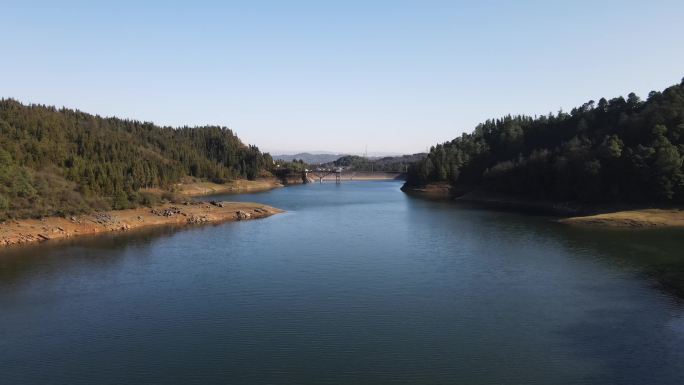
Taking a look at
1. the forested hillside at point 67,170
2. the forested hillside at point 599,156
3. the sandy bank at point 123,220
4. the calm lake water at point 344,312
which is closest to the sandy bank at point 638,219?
the forested hillside at point 599,156

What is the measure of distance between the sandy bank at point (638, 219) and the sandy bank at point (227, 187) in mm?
81413

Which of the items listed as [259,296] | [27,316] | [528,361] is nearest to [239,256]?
[259,296]

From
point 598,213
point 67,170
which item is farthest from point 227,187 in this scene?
point 598,213

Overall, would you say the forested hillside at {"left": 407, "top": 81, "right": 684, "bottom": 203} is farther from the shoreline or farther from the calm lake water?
the calm lake water

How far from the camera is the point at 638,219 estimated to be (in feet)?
192

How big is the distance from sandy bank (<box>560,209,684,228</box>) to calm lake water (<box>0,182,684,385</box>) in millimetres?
8875

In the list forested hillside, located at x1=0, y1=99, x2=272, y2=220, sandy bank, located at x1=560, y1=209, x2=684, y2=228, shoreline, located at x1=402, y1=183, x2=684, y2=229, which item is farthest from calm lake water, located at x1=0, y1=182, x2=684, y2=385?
shoreline, located at x1=402, y1=183, x2=684, y2=229

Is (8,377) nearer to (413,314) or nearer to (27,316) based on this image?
(27,316)

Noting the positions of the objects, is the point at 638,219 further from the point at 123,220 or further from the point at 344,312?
the point at 123,220

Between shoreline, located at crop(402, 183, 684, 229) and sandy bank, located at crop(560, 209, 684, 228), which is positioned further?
shoreline, located at crop(402, 183, 684, 229)

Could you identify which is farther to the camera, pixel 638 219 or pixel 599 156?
pixel 599 156

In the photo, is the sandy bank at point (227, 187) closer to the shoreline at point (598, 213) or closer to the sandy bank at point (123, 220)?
the sandy bank at point (123, 220)

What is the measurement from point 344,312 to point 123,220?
4055 cm

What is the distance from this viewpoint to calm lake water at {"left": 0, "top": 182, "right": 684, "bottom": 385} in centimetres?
1984
